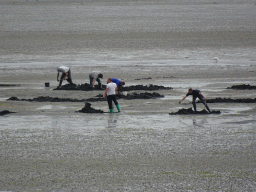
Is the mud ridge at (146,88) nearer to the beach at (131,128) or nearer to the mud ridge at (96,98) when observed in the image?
the beach at (131,128)

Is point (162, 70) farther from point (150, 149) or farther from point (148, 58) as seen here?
point (150, 149)

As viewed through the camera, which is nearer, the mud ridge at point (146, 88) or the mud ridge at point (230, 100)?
the mud ridge at point (230, 100)

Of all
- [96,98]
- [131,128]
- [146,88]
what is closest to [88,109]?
[96,98]

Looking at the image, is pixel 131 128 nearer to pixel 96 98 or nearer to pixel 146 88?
pixel 96 98

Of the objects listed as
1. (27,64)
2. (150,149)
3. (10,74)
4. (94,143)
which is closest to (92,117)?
(94,143)

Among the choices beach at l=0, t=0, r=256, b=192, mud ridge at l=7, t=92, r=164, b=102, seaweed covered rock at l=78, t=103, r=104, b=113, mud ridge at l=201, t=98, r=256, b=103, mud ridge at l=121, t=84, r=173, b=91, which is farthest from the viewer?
mud ridge at l=121, t=84, r=173, b=91

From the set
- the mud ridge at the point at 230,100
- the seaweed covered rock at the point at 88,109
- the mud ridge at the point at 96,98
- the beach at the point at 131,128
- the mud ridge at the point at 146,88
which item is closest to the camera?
the beach at the point at 131,128

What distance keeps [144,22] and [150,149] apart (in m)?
50.3

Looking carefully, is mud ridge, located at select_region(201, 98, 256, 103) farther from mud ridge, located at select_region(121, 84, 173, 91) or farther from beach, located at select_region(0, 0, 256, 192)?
mud ridge, located at select_region(121, 84, 173, 91)

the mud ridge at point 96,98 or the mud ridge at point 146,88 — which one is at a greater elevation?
the mud ridge at point 146,88

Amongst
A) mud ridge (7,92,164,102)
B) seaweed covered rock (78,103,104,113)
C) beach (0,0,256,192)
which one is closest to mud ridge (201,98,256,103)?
beach (0,0,256,192)

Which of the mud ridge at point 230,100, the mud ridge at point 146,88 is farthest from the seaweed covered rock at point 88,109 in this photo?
the mud ridge at point 146,88

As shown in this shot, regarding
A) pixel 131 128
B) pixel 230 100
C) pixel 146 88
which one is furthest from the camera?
pixel 146 88

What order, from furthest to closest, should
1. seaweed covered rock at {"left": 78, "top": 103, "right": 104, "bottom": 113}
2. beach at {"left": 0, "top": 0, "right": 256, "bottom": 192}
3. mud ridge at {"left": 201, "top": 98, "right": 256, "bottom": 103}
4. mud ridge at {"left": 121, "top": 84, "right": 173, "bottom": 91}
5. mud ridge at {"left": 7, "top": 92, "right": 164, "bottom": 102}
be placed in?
mud ridge at {"left": 121, "top": 84, "right": 173, "bottom": 91} → mud ridge at {"left": 7, "top": 92, "right": 164, "bottom": 102} → mud ridge at {"left": 201, "top": 98, "right": 256, "bottom": 103} → seaweed covered rock at {"left": 78, "top": 103, "right": 104, "bottom": 113} → beach at {"left": 0, "top": 0, "right": 256, "bottom": 192}
